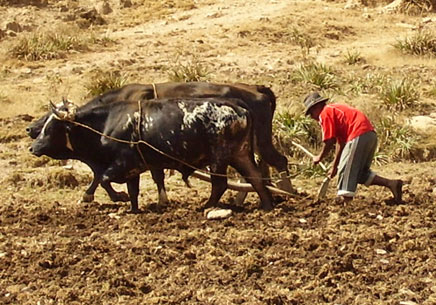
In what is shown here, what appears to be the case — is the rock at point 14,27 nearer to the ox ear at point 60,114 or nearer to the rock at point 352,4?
the rock at point 352,4

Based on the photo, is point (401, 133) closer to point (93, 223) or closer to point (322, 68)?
point (322, 68)

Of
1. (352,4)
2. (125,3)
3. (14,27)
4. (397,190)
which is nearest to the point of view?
(397,190)

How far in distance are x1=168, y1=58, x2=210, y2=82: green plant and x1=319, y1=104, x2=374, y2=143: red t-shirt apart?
Result: 592 centimetres

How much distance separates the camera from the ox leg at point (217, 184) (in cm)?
994

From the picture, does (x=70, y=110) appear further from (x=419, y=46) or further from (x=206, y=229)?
(x=419, y=46)

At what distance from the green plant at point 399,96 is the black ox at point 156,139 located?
483cm

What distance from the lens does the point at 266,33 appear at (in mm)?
19438

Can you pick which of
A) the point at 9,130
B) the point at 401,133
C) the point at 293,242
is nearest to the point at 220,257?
the point at 293,242

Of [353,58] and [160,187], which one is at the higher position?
[160,187]

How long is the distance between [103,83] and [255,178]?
235 inches

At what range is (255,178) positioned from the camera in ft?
33.2

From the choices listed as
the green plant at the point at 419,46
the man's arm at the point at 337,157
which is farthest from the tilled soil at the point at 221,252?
the green plant at the point at 419,46

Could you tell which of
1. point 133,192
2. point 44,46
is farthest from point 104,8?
point 133,192

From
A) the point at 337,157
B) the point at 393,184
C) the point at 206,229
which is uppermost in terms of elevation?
the point at 337,157
